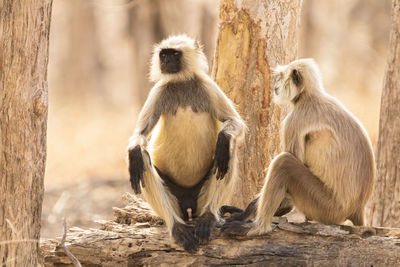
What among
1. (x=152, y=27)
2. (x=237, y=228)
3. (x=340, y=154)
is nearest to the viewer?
(x=340, y=154)

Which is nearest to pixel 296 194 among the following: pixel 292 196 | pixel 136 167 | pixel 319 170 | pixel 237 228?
pixel 292 196

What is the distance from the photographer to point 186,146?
5320 mm

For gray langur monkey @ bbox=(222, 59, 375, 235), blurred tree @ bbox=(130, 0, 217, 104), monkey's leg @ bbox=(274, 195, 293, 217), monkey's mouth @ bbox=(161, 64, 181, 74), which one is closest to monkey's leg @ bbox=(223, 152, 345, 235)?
gray langur monkey @ bbox=(222, 59, 375, 235)

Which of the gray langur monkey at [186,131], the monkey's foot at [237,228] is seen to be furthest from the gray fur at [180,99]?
the monkey's foot at [237,228]

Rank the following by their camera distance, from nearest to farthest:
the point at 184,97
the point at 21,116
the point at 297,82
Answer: the point at 21,116 < the point at 297,82 < the point at 184,97

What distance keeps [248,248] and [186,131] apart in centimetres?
113

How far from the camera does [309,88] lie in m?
5.07

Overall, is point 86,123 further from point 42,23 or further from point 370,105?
point 42,23

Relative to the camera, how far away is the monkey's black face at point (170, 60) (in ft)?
17.7

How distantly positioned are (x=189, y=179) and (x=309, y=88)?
1272 mm

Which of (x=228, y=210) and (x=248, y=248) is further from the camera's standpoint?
(x=228, y=210)

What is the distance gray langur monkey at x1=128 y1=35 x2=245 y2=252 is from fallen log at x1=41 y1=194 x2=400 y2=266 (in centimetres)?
27

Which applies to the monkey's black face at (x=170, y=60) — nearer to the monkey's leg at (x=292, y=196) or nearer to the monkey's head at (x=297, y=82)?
the monkey's head at (x=297, y=82)

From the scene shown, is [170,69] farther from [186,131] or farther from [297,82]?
[297,82]
